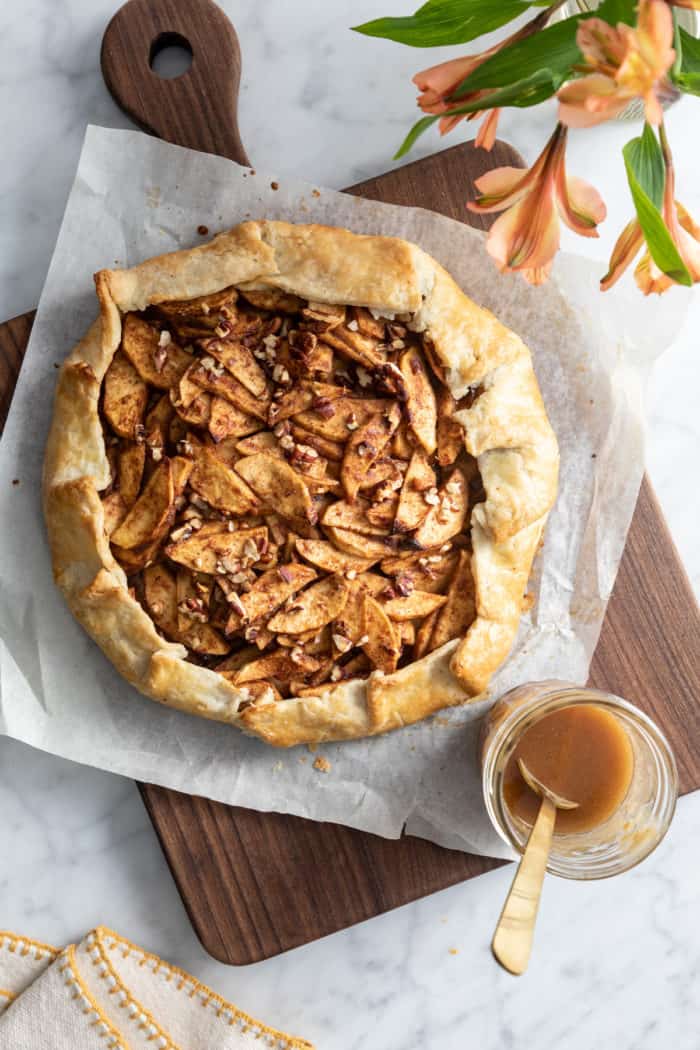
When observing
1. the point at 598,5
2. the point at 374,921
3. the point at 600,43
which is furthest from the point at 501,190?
the point at 374,921

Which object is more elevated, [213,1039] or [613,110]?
[613,110]

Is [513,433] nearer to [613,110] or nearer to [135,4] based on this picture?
[613,110]

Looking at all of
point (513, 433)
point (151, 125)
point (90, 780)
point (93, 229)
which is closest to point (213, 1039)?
point (90, 780)

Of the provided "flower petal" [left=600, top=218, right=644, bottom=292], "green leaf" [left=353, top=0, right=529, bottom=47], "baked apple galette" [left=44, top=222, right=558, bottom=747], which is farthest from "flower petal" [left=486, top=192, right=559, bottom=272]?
"baked apple galette" [left=44, top=222, right=558, bottom=747]

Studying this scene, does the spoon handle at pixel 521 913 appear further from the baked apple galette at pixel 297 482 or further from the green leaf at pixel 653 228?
the green leaf at pixel 653 228

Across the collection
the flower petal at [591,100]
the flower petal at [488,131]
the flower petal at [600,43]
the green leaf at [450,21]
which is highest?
the green leaf at [450,21]

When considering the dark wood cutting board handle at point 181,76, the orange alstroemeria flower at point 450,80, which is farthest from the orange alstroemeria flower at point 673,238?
the dark wood cutting board handle at point 181,76
